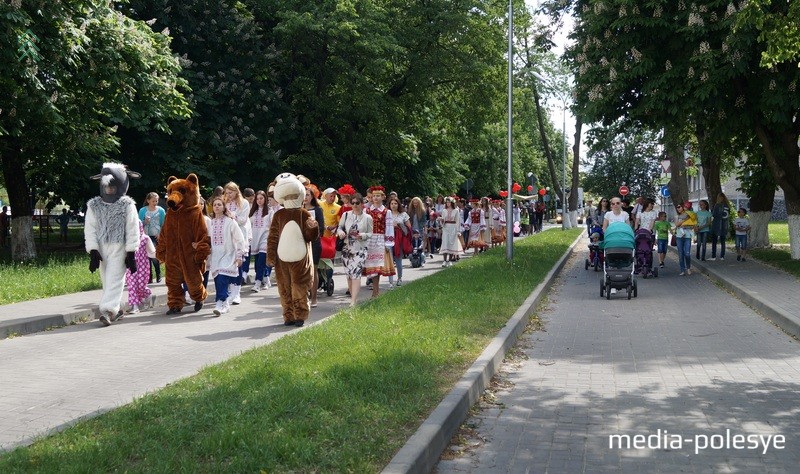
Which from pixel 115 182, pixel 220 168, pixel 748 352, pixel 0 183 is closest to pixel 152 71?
pixel 220 168

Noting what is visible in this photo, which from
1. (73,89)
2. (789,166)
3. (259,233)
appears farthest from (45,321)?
(789,166)

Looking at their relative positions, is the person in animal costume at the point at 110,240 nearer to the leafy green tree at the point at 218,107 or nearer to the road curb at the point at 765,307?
the road curb at the point at 765,307

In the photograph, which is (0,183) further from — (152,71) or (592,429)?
(592,429)

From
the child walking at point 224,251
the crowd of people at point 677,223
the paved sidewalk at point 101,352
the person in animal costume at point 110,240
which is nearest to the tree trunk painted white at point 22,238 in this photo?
the paved sidewalk at point 101,352

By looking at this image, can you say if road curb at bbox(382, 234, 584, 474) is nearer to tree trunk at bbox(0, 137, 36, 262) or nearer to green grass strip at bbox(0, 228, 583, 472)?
green grass strip at bbox(0, 228, 583, 472)

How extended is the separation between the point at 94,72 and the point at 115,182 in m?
9.51

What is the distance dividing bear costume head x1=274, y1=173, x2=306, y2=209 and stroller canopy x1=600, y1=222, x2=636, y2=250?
6131 millimetres

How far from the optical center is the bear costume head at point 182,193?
516 inches

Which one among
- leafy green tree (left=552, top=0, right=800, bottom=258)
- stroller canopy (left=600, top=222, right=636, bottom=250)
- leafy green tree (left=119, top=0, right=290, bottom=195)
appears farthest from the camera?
leafy green tree (left=119, top=0, right=290, bottom=195)

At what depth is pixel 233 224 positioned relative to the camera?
13.7 m

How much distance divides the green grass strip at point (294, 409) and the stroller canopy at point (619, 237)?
5.46m

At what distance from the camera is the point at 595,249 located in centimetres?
2177

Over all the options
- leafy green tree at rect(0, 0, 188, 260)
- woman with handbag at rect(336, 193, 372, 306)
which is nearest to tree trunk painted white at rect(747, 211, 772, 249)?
leafy green tree at rect(0, 0, 188, 260)

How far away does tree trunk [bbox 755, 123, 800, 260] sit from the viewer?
73.0 ft
